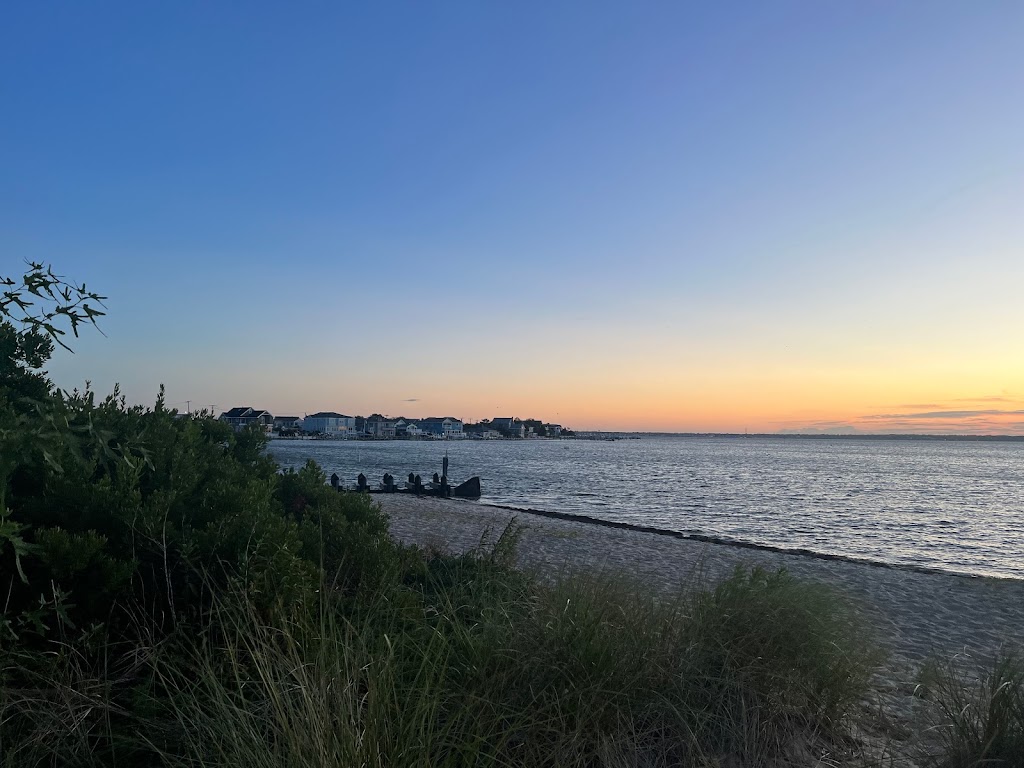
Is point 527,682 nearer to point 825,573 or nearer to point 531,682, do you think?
point 531,682

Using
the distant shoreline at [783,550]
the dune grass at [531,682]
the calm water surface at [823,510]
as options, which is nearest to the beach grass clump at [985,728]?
the dune grass at [531,682]

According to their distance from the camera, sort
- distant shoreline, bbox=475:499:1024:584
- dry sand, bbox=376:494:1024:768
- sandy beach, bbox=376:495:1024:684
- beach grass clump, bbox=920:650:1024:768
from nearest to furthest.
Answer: beach grass clump, bbox=920:650:1024:768 → dry sand, bbox=376:494:1024:768 → sandy beach, bbox=376:495:1024:684 → distant shoreline, bbox=475:499:1024:584

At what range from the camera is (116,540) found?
4.22 meters

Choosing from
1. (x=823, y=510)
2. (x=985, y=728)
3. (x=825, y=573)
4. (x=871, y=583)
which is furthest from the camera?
(x=823, y=510)

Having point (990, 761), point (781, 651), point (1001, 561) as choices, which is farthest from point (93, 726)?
point (1001, 561)

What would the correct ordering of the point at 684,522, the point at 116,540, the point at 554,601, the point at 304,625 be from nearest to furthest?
1. the point at 304,625
2. the point at 116,540
3. the point at 554,601
4. the point at 684,522

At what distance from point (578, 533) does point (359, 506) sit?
13931 mm

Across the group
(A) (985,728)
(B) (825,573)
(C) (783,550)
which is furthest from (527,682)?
(C) (783,550)

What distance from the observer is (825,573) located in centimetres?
1514

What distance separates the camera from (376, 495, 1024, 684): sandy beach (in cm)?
929

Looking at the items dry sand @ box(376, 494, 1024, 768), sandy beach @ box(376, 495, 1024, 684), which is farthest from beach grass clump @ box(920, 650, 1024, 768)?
sandy beach @ box(376, 495, 1024, 684)

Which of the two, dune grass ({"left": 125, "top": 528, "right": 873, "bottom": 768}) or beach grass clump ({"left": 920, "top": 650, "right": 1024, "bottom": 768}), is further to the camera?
beach grass clump ({"left": 920, "top": 650, "right": 1024, "bottom": 768})

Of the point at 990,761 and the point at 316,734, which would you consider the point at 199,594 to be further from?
the point at 990,761

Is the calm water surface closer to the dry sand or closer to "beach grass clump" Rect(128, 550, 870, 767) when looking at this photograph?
the dry sand
